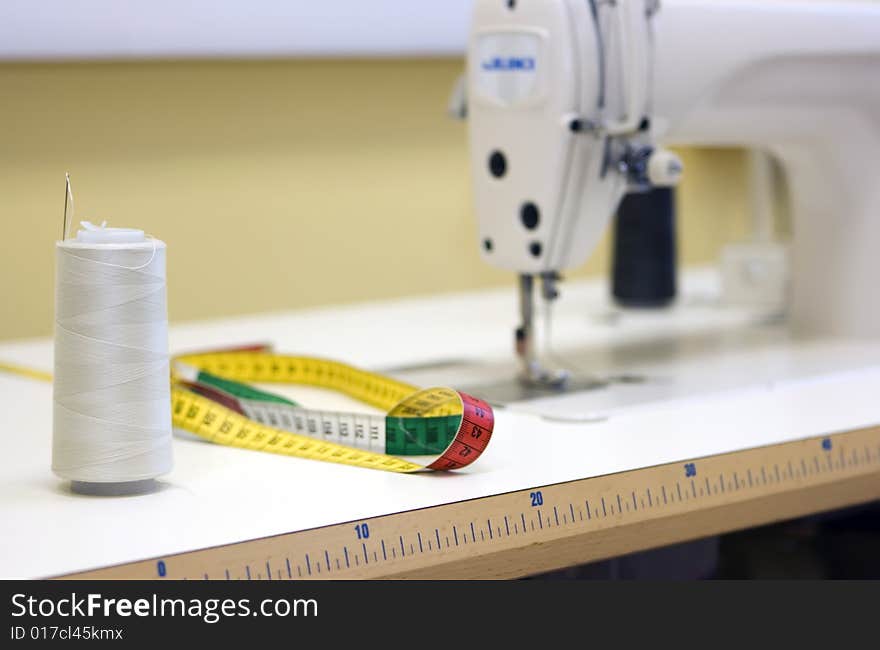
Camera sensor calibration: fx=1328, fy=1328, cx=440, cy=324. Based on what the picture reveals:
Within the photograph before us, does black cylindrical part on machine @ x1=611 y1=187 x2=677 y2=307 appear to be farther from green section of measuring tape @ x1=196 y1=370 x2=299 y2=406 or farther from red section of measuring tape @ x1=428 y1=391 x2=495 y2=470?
red section of measuring tape @ x1=428 y1=391 x2=495 y2=470

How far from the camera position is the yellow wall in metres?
2.02

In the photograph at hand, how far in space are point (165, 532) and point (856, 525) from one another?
885 mm

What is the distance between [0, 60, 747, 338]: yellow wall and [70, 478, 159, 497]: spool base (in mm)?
1013

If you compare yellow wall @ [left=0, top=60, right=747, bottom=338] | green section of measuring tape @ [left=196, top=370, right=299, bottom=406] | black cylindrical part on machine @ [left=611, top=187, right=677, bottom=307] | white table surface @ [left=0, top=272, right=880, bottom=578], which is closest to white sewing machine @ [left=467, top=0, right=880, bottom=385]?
white table surface @ [left=0, top=272, right=880, bottom=578]

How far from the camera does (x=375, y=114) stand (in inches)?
91.1

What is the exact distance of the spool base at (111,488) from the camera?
1.07 m

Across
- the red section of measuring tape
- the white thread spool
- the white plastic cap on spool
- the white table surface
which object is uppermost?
the white plastic cap on spool

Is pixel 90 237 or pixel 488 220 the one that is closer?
pixel 90 237

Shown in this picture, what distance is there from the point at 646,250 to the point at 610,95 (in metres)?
0.80

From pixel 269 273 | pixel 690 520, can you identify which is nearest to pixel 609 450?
pixel 690 520

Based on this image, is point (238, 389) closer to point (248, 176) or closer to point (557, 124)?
point (557, 124)

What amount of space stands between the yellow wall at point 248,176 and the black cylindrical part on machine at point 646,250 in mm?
359

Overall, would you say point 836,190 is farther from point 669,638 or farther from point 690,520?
point 669,638

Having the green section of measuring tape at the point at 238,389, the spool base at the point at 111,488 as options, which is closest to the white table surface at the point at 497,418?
the spool base at the point at 111,488
